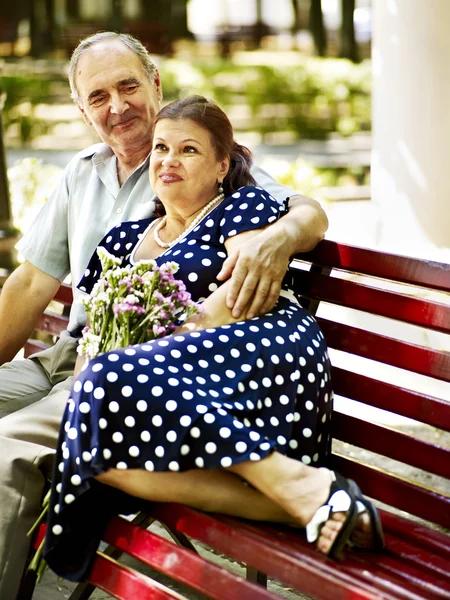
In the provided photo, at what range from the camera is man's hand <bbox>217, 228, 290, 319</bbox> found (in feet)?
9.25

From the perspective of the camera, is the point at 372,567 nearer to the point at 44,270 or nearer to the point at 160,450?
the point at 160,450

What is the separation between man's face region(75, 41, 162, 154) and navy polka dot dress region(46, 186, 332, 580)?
1079 mm

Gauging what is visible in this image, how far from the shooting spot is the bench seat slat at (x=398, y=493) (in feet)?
8.86

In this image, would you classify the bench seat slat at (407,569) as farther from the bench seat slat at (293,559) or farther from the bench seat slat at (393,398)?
the bench seat slat at (393,398)

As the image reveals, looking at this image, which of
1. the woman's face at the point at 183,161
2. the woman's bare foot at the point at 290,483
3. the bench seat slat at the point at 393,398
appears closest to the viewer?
the woman's bare foot at the point at 290,483

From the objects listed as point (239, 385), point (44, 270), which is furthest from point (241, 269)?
point (44, 270)

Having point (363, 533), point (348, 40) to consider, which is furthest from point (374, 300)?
point (348, 40)

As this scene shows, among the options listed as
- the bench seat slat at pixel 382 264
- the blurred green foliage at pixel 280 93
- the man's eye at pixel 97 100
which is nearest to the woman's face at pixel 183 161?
the bench seat slat at pixel 382 264

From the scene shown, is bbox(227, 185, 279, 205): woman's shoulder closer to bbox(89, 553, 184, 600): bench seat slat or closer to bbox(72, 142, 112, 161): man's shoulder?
bbox(72, 142, 112, 161): man's shoulder

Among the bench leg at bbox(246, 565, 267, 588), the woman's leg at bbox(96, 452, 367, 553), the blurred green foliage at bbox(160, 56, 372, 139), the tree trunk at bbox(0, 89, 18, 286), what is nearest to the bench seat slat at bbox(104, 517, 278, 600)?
the woman's leg at bbox(96, 452, 367, 553)

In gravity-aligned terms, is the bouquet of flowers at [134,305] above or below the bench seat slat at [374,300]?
above

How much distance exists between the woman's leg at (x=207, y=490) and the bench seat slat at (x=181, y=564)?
13 centimetres

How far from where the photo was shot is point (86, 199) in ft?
12.2

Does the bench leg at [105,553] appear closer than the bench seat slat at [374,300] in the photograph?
Yes
